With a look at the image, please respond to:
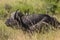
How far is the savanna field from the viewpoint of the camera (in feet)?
24.4

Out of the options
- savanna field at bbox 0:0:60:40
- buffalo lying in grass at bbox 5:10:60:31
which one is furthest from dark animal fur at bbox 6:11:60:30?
savanna field at bbox 0:0:60:40

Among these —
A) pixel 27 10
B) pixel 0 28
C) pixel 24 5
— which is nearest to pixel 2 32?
pixel 0 28

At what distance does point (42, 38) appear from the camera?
288 inches

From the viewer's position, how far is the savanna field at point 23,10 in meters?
7.45

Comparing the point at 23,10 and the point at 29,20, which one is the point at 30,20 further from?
the point at 23,10

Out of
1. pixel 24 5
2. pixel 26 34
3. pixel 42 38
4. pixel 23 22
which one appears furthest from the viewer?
pixel 24 5

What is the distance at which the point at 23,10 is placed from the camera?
11.2 metres

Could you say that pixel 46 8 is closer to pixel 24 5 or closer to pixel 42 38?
pixel 24 5

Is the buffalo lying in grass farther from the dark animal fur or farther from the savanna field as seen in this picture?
the savanna field

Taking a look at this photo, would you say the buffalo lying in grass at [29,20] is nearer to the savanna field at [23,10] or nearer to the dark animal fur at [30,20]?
the dark animal fur at [30,20]

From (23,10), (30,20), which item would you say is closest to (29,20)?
(30,20)

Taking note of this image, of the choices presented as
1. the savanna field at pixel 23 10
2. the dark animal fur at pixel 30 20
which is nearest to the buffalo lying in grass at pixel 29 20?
the dark animal fur at pixel 30 20

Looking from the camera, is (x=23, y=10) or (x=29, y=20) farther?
(x=23, y=10)

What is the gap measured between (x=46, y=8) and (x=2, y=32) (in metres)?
4.34
